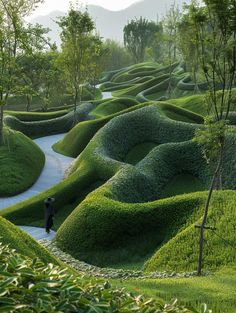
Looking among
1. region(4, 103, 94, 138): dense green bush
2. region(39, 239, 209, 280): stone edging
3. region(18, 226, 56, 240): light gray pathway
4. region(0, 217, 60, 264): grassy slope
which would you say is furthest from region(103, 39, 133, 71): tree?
region(0, 217, 60, 264): grassy slope

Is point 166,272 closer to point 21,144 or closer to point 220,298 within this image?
point 220,298

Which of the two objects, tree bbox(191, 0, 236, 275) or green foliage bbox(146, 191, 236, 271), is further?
green foliage bbox(146, 191, 236, 271)

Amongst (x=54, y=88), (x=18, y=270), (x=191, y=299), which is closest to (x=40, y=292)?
(x=18, y=270)

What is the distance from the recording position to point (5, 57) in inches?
1278

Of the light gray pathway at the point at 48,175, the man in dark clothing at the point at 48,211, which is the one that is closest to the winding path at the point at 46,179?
the light gray pathway at the point at 48,175

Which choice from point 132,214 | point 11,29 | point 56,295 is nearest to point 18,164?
point 11,29

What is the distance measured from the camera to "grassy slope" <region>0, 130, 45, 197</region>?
2998 centimetres

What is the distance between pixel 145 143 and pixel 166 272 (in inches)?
683

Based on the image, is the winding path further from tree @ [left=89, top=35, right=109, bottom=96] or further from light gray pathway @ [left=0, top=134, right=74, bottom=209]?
tree @ [left=89, top=35, right=109, bottom=96]

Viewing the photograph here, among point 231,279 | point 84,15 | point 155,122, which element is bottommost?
point 231,279

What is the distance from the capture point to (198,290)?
11430 mm

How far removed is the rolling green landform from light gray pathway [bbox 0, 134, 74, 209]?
67 centimetres

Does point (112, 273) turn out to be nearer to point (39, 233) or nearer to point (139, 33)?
point (39, 233)

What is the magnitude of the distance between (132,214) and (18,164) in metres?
16.1
